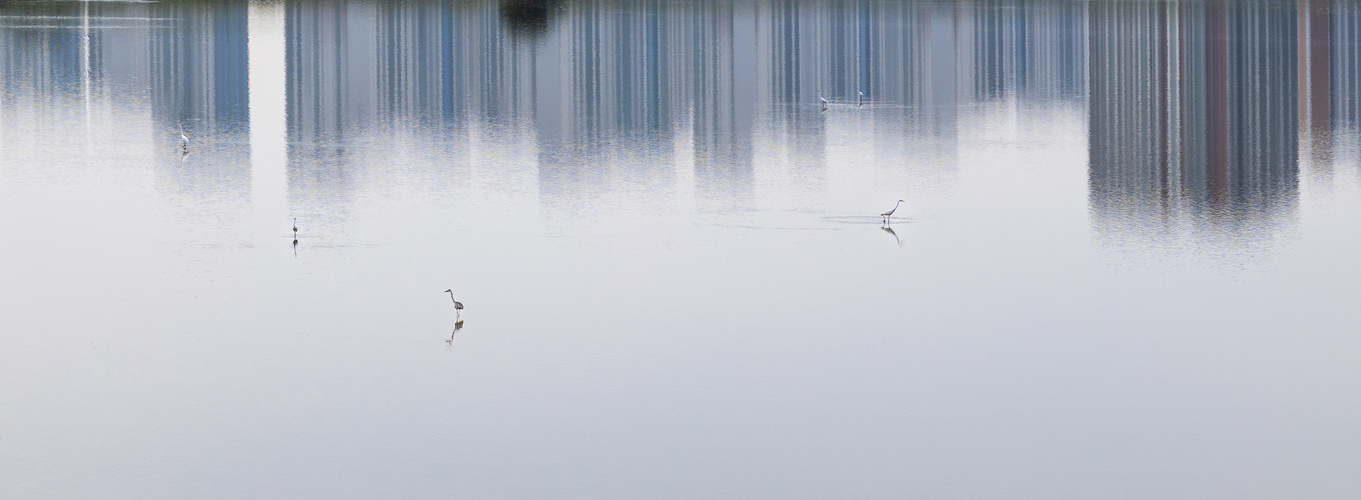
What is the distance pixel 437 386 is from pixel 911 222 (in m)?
6.97

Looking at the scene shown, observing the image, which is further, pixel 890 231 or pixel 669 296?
pixel 890 231

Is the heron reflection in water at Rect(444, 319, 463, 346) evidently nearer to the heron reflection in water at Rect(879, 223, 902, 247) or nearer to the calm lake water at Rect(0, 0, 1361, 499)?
the calm lake water at Rect(0, 0, 1361, 499)

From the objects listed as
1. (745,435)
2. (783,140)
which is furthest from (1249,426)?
(783,140)

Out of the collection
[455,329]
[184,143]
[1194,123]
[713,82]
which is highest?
[713,82]

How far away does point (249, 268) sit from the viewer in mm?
12211

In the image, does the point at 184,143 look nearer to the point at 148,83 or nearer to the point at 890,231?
the point at 148,83

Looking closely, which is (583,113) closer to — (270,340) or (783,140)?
(783,140)

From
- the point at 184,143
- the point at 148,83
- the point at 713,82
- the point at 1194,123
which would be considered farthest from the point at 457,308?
the point at 713,82

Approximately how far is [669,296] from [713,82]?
19.1 m

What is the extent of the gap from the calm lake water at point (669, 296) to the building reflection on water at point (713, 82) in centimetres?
19

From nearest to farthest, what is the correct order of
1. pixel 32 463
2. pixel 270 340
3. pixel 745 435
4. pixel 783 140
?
pixel 32 463 → pixel 745 435 → pixel 270 340 → pixel 783 140

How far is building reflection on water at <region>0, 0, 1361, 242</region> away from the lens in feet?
63.8

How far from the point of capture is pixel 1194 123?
80.4ft

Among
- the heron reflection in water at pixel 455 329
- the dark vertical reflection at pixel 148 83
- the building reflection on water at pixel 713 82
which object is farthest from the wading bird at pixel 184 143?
the heron reflection in water at pixel 455 329
